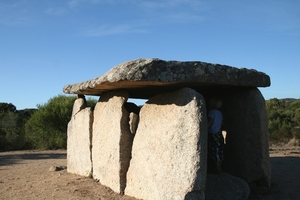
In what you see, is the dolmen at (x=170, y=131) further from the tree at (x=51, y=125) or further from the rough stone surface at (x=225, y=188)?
the tree at (x=51, y=125)

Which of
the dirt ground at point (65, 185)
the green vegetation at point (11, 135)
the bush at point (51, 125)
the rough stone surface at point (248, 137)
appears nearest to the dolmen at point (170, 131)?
the rough stone surface at point (248, 137)

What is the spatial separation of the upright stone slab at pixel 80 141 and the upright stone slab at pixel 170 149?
1.62 meters

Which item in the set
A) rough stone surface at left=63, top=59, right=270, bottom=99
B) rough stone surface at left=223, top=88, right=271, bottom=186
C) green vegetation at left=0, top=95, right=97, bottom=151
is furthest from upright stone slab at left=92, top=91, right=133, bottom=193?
green vegetation at left=0, top=95, right=97, bottom=151

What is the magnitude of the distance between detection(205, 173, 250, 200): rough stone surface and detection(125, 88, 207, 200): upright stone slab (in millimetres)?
652

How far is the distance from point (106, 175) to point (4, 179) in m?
2.41

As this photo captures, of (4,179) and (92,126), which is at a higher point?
(92,126)

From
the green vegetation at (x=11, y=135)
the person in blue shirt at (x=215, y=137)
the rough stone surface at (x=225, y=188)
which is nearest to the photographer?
the rough stone surface at (x=225, y=188)

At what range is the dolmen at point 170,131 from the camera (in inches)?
182

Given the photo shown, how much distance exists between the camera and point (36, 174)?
747 cm

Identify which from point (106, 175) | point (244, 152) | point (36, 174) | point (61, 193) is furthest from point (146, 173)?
point (36, 174)

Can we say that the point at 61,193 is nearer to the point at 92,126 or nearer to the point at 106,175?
the point at 106,175

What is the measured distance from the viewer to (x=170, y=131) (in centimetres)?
490

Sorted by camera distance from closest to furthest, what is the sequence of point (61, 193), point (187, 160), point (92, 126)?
1. point (187, 160)
2. point (61, 193)
3. point (92, 126)

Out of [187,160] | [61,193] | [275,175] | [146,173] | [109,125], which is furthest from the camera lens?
[275,175]
